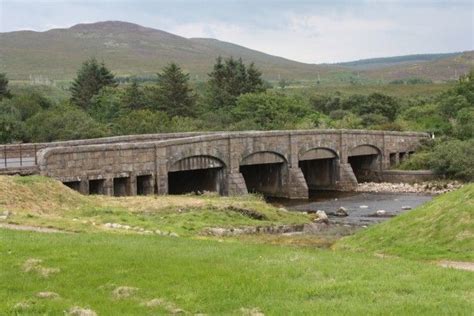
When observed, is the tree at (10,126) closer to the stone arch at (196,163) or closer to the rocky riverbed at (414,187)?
the stone arch at (196,163)

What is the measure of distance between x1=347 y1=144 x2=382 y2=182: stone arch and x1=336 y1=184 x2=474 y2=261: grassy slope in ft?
146

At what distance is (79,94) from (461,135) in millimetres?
52177

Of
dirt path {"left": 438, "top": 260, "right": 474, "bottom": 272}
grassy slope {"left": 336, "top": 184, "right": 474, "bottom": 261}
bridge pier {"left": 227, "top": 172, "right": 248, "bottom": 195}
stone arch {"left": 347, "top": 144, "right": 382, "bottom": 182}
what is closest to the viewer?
dirt path {"left": 438, "top": 260, "right": 474, "bottom": 272}

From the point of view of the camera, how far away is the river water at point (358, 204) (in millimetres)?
50469

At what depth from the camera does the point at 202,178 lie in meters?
62.7

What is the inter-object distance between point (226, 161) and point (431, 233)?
109 ft

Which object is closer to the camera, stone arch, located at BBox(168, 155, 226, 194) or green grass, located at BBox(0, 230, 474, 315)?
green grass, located at BBox(0, 230, 474, 315)

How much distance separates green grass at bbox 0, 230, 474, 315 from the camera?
49.8 ft

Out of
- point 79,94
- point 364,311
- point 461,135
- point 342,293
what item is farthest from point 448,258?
point 79,94

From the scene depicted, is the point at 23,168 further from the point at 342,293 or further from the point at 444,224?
the point at 342,293

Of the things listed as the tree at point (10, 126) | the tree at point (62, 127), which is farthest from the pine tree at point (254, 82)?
the tree at point (10, 126)

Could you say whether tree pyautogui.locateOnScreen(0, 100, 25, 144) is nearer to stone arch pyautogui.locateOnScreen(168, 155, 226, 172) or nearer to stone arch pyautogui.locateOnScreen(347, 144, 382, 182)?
stone arch pyautogui.locateOnScreen(168, 155, 226, 172)

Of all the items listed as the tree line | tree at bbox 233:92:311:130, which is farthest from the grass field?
tree at bbox 233:92:311:130

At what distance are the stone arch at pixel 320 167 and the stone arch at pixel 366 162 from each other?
2.75 metres
